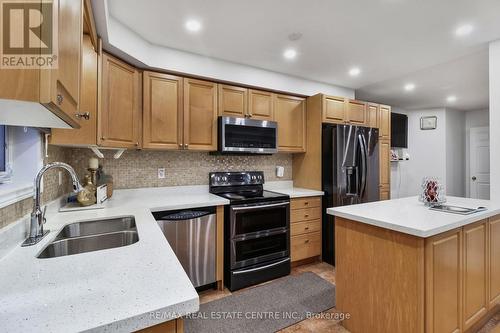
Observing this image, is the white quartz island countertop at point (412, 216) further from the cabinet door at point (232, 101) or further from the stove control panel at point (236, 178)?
the cabinet door at point (232, 101)

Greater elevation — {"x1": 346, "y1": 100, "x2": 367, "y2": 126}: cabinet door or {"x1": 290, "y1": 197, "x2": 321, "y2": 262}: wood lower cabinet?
{"x1": 346, "y1": 100, "x2": 367, "y2": 126}: cabinet door

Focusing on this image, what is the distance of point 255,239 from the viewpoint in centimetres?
249

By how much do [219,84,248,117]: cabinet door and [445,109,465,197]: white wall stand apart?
469 centimetres

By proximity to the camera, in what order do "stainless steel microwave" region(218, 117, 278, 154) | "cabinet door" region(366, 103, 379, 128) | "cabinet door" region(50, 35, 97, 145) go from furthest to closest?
1. "cabinet door" region(366, 103, 379, 128)
2. "stainless steel microwave" region(218, 117, 278, 154)
3. "cabinet door" region(50, 35, 97, 145)

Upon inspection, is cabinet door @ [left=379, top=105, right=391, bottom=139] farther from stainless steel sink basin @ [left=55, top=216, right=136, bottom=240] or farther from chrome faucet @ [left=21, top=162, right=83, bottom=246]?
chrome faucet @ [left=21, top=162, right=83, bottom=246]

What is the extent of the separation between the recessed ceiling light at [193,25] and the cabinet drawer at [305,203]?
2.01 metres

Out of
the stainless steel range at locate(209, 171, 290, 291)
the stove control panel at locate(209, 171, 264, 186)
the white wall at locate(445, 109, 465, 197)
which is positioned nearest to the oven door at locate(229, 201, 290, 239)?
the stainless steel range at locate(209, 171, 290, 291)

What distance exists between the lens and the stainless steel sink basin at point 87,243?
3.96ft

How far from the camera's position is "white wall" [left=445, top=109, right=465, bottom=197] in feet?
16.6

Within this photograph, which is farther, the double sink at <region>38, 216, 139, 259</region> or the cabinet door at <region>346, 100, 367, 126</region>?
the cabinet door at <region>346, 100, 367, 126</region>

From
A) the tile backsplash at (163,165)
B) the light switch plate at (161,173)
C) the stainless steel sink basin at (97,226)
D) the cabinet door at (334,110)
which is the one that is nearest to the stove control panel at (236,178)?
the tile backsplash at (163,165)

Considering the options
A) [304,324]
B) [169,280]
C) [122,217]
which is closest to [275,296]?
[304,324]

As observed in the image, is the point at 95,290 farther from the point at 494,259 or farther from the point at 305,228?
the point at 494,259

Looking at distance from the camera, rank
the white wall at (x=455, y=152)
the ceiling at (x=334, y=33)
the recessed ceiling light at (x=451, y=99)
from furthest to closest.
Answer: the white wall at (x=455, y=152)
the recessed ceiling light at (x=451, y=99)
the ceiling at (x=334, y=33)
